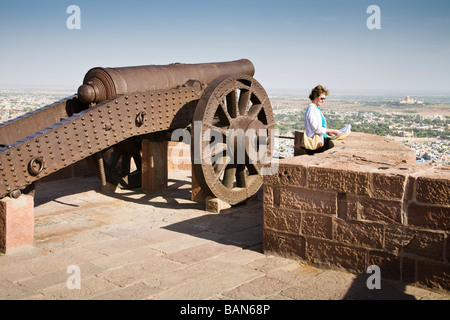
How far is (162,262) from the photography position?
4414 millimetres

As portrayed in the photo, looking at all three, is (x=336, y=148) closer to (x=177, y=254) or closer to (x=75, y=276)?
(x=177, y=254)

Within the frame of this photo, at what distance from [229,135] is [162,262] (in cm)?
260

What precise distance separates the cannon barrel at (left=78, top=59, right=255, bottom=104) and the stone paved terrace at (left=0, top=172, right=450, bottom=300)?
60.0 inches

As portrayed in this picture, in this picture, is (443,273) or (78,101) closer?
(443,273)

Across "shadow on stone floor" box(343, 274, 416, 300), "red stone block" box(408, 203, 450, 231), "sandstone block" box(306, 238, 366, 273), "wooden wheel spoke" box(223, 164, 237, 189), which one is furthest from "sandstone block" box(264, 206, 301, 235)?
"wooden wheel spoke" box(223, 164, 237, 189)

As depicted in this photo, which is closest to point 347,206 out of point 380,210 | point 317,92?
point 380,210

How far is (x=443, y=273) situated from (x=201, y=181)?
3321mm

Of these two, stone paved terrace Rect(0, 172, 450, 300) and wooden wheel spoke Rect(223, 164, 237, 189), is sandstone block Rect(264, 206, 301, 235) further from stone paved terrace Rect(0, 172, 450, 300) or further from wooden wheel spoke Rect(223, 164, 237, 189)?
wooden wheel spoke Rect(223, 164, 237, 189)

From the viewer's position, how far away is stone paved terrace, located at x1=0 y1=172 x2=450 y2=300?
12.0 ft

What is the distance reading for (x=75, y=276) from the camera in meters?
4.03

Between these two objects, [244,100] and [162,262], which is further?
[244,100]

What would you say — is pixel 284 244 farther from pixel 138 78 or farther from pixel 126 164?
pixel 126 164
